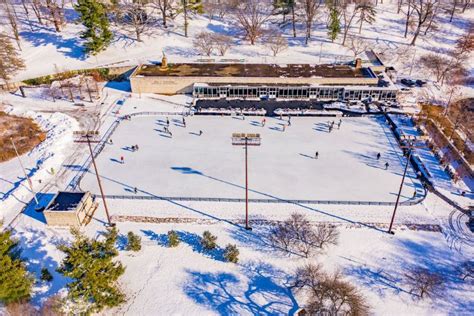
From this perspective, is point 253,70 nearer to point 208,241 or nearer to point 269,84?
point 269,84

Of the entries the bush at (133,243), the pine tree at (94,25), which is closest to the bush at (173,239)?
the bush at (133,243)

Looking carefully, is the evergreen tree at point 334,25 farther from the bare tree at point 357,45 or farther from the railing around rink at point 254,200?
the railing around rink at point 254,200

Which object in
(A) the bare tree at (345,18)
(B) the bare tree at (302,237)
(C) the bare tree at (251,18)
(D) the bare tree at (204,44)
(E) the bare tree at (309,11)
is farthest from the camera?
(C) the bare tree at (251,18)

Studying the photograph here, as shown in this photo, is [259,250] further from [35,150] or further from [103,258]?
[35,150]

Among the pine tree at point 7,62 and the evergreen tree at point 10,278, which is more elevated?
the pine tree at point 7,62

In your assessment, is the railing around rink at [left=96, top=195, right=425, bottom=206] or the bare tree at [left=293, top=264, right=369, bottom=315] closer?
the bare tree at [left=293, top=264, right=369, bottom=315]

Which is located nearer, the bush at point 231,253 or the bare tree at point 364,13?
the bush at point 231,253

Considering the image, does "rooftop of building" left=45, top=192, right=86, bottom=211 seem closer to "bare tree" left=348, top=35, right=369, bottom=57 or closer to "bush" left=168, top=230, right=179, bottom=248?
"bush" left=168, top=230, right=179, bottom=248

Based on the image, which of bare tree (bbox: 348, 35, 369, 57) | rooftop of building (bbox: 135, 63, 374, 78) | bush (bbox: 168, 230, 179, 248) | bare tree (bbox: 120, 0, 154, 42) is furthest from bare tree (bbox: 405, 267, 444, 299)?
bare tree (bbox: 120, 0, 154, 42)
